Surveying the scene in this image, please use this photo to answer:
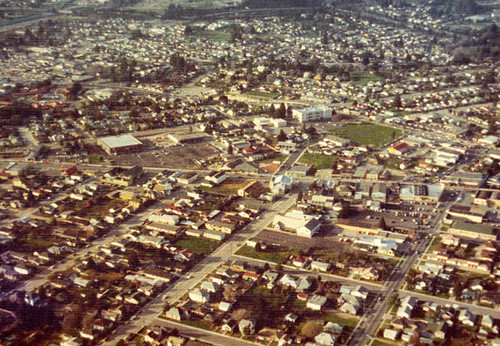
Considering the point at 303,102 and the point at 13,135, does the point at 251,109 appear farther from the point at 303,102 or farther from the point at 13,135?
the point at 13,135

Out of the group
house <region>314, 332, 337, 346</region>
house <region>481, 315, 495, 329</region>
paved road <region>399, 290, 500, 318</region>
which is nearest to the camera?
house <region>314, 332, 337, 346</region>

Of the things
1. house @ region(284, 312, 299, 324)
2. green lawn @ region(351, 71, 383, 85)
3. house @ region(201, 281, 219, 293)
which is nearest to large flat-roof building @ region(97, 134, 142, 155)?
house @ region(201, 281, 219, 293)

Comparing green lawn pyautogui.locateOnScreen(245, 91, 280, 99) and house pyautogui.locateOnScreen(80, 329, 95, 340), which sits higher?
house pyautogui.locateOnScreen(80, 329, 95, 340)

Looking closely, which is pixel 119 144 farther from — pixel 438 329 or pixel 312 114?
pixel 438 329

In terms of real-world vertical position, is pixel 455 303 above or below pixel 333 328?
below

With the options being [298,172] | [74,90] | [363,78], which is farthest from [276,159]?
[363,78]

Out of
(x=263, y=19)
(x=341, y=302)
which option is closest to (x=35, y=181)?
(x=341, y=302)

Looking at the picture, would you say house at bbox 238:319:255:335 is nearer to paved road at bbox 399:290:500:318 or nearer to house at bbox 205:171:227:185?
paved road at bbox 399:290:500:318

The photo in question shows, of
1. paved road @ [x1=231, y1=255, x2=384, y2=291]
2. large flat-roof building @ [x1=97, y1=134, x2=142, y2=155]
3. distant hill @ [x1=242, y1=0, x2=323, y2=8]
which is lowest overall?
paved road @ [x1=231, y1=255, x2=384, y2=291]
